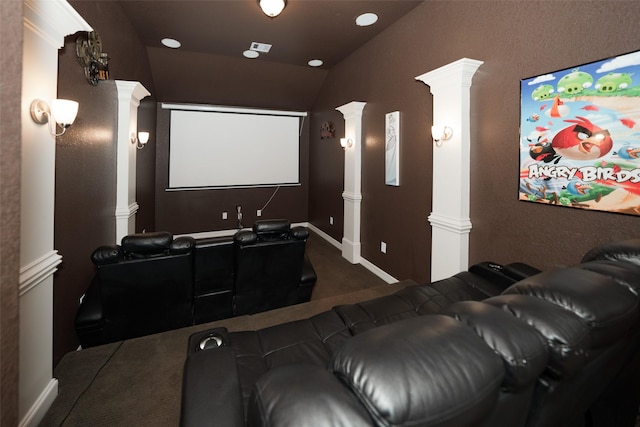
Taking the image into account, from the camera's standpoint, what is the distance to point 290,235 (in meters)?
2.58

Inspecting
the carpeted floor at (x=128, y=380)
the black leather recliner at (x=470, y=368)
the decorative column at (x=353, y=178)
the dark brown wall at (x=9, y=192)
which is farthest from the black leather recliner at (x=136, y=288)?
the decorative column at (x=353, y=178)

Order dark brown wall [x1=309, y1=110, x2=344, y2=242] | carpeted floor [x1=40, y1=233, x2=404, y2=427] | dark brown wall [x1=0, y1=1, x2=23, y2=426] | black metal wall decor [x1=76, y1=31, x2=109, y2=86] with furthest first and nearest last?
1. dark brown wall [x1=309, y1=110, x2=344, y2=242]
2. black metal wall decor [x1=76, y1=31, x2=109, y2=86]
3. carpeted floor [x1=40, y1=233, x2=404, y2=427]
4. dark brown wall [x1=0, y1=1, x2=23, y2=426]

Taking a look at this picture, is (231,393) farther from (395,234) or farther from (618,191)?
(395,234)

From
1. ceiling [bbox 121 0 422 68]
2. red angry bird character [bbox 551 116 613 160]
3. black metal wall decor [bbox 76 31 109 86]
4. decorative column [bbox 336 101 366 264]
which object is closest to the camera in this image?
red angry bird character [bbox 551 116 613 160]

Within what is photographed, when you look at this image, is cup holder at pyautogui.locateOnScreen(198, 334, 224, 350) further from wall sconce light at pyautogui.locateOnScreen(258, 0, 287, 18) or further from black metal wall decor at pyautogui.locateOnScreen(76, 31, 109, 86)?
wall sconce light at pyautogui.locateOnScreen(258, 0, 287, 18)

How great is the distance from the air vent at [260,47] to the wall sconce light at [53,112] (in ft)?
10.2

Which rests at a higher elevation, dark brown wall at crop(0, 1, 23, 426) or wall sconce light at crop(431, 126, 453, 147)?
wall sconce light at crop(431, 126, 453, 147)

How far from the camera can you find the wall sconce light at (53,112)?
1490 millimetres

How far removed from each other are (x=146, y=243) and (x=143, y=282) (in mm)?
290

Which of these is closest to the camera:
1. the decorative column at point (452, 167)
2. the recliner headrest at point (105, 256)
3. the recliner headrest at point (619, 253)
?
the recliner headrest at point (619, 253)

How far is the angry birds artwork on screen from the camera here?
164 cm

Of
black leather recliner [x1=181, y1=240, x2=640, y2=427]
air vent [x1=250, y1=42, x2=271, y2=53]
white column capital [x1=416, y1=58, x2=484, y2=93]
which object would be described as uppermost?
air vent [x1=250, y1=42, x2=271, y2=53]

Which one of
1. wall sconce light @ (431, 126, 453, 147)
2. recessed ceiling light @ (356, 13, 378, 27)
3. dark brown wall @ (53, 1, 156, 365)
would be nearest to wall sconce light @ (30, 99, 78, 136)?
dark brown wall @ (53, 1, 156, 365)

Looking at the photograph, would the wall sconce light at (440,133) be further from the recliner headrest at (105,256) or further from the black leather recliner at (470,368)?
the recliner headrest at (105,256)
